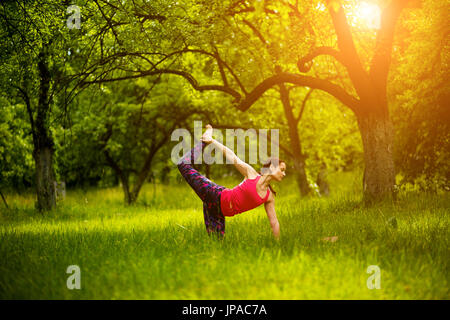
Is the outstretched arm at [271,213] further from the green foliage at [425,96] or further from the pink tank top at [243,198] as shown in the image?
the green foliage at [425,96]

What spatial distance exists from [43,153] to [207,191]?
8005 millimetres

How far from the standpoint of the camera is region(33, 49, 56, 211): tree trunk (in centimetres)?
1213

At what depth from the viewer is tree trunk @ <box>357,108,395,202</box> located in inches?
388

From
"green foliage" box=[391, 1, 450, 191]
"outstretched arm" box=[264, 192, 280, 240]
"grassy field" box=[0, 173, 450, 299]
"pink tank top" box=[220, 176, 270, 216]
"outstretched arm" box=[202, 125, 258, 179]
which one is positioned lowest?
"grassy field" box=[0, 173, 450, 299]

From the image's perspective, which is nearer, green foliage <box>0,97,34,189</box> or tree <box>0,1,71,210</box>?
tree <box>0,1,71,210</box>

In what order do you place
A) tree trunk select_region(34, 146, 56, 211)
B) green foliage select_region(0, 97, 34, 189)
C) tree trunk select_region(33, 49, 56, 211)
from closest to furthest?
tree trunk select_region(33, 49, 56, 211), tree trunk select_region(34, 146, 56, 211), green foliage select_region(0, 97, 34, 189)

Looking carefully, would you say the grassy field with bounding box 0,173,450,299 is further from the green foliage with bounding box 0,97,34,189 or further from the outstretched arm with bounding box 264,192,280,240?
the green foliage with bounding box 0,97,34,189

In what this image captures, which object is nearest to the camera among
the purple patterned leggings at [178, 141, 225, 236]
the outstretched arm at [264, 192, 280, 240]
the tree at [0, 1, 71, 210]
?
the outstretched arm at [264, 192, 280, 240]

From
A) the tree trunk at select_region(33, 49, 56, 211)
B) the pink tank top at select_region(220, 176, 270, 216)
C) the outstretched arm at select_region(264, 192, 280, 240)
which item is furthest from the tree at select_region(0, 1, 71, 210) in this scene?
the outstretched arm at select_region(264, 192, 280, 240)

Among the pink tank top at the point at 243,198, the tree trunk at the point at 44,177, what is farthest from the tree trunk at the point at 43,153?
the pink tank top at the point at 243,198

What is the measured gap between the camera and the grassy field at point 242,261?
4496 millimetres

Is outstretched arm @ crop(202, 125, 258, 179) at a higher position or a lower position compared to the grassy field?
higher

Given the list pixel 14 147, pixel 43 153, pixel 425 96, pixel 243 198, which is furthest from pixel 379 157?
pixel 14 147

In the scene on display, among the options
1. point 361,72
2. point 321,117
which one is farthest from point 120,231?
point 321,117
